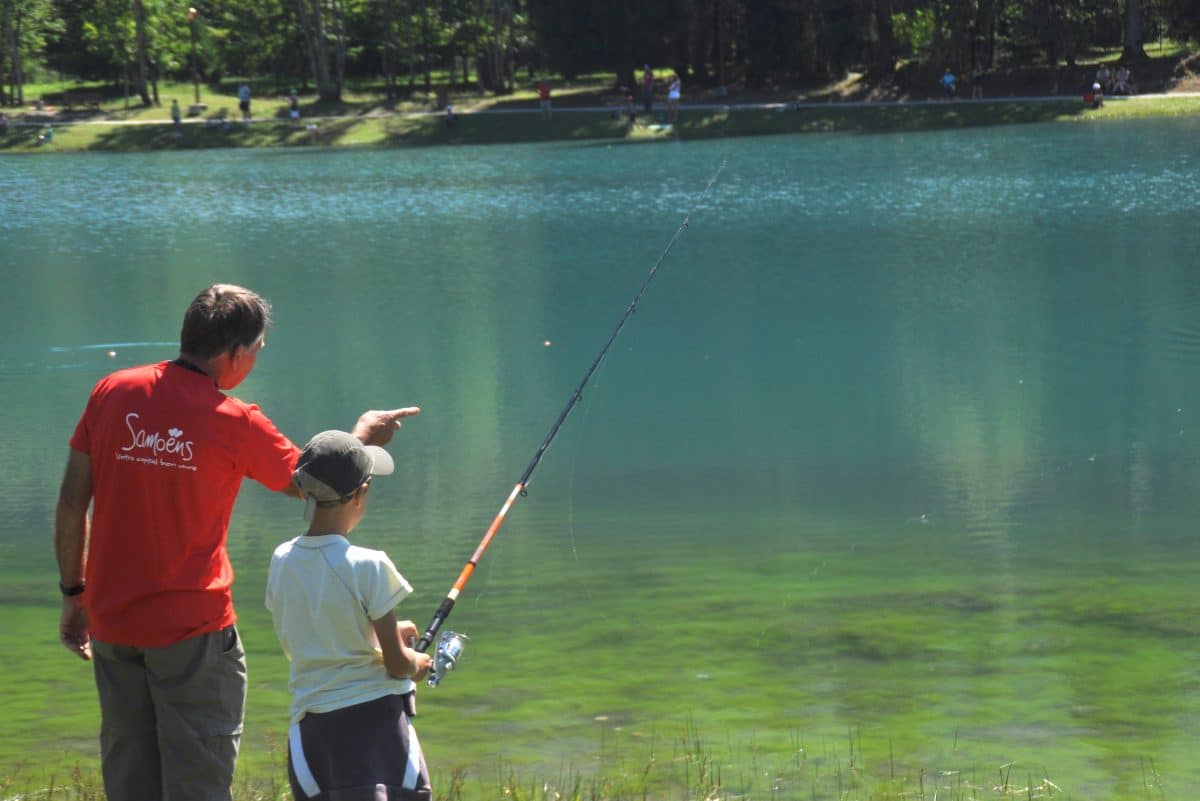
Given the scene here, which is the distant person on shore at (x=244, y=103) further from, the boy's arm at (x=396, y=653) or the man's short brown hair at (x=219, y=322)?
the boy's arm at (x=396, y=653)

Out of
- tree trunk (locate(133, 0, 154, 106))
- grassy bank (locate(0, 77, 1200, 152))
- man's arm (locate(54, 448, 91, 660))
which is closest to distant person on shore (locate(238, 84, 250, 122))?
grassy bank (locate(0, 77, 1200, 152))

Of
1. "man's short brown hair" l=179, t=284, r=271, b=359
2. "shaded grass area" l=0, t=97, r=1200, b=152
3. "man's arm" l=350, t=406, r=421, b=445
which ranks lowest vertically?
"shaded grass area" l=0, t=97, r=1200, b=152

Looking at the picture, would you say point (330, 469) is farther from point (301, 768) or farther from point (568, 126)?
point (568, 126)

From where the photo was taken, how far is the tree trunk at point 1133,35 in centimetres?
5056

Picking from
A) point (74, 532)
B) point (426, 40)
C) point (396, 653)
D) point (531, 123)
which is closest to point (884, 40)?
point (531, 123)

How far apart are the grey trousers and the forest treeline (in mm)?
50080

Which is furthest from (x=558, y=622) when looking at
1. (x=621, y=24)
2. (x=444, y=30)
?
Answer: (x=444, y=30)

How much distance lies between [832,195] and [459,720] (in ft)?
68.0

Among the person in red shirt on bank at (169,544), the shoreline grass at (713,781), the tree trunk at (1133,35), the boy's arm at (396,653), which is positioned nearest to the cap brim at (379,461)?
the person in red shirt on bank at (169,544)

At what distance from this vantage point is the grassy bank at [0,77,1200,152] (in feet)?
142

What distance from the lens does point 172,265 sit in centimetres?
2055

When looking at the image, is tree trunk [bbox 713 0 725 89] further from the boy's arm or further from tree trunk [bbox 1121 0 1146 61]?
the boy's arm

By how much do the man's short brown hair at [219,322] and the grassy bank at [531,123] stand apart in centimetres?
3946

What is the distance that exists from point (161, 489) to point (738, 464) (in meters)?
6.82
